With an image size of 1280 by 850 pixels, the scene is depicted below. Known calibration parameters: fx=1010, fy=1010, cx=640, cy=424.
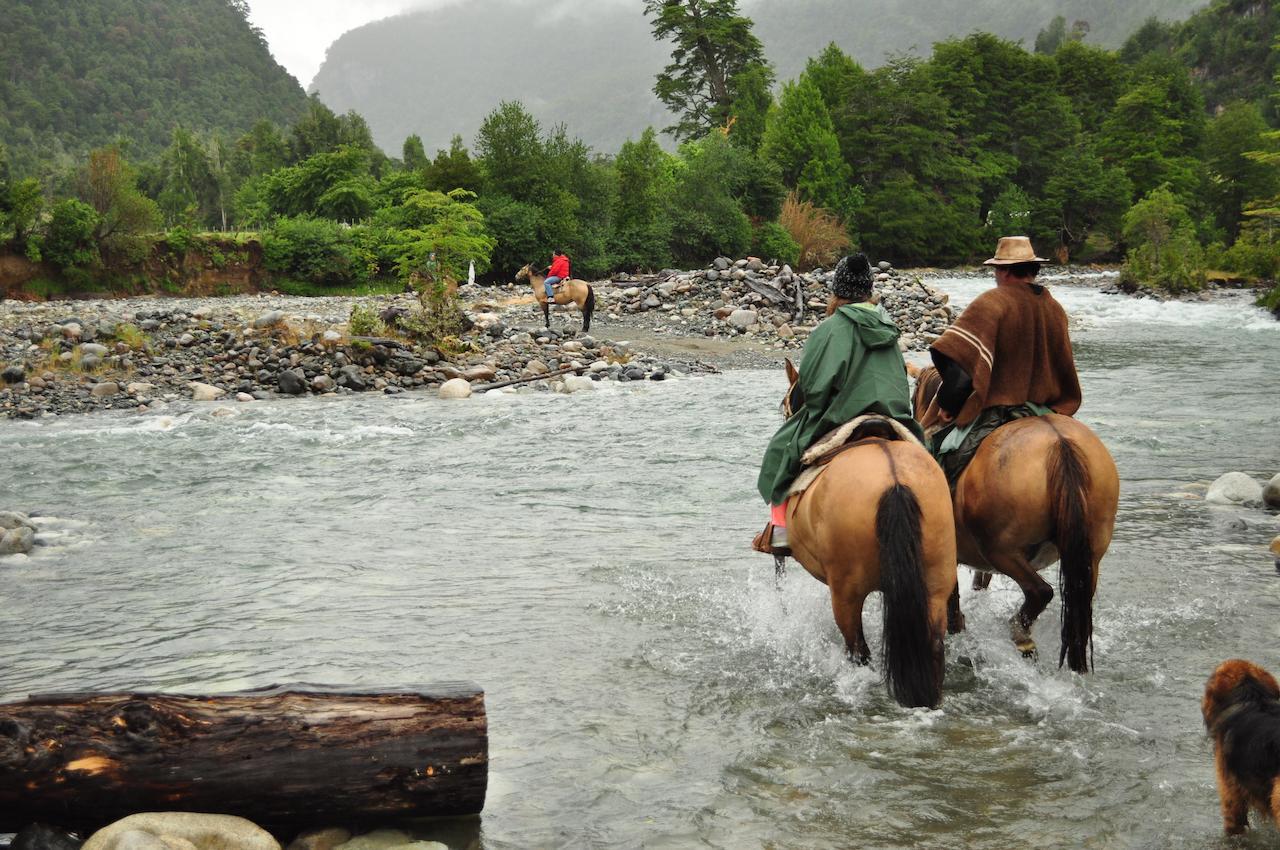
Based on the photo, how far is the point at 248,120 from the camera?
511 feet

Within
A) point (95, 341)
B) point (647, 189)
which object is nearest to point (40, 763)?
point (95, 341)

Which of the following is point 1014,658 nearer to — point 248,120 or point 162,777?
point 162,777

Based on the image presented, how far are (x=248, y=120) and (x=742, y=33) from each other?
117 metres

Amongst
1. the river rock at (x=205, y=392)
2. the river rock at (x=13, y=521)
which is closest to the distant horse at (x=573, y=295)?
the river rock at (x=205, y=392)

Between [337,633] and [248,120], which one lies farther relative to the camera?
[248,120]

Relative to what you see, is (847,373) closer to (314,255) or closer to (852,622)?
(852,622)

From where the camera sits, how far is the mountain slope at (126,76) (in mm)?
125000

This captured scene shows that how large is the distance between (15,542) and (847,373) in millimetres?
6192

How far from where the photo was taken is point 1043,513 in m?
4.73

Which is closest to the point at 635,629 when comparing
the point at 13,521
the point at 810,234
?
the point at 13,521

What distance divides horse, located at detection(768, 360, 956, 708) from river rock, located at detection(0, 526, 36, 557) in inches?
237

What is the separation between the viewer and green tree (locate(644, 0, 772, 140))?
204ft

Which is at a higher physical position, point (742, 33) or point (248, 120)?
point (248, 120)

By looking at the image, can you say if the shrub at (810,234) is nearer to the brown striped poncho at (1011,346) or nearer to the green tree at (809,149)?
the green tree at (809,149)
